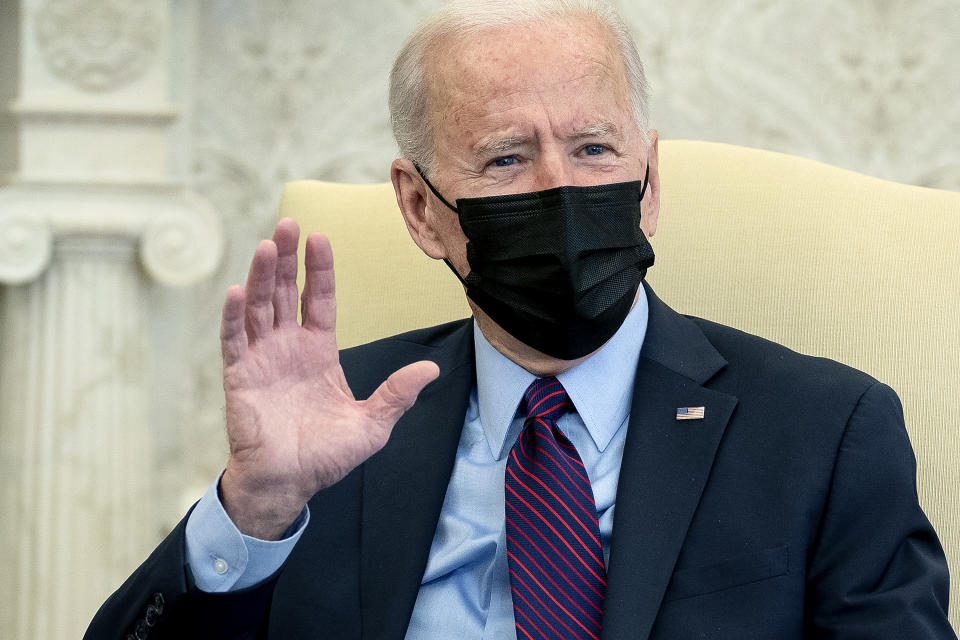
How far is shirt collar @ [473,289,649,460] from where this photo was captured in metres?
1.39

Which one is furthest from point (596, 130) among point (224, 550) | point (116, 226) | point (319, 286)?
point (116, 226)

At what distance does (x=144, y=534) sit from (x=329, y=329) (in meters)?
1.48

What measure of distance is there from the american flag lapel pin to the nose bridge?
0.32 m

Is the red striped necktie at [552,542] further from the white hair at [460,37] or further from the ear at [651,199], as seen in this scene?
the white hair at [460,37]

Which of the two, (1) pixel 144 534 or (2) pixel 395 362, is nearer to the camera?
(2) pixel 395 362

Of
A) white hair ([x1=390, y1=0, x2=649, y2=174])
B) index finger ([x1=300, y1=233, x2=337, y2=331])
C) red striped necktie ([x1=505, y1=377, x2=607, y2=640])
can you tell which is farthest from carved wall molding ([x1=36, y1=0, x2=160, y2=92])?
red striped necktie ([x1=505, y1=377, x2=607, y2=640])

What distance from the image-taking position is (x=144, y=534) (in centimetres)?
250

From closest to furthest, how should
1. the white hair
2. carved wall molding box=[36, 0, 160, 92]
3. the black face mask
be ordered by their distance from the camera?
the black face mask, the white hair, carved wall molding box=[36, 0, 160, 92]

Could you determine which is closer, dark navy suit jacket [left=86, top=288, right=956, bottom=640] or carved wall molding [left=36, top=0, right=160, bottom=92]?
dark navy suit jacket [left=86, top=288, right=956, bottom=640]

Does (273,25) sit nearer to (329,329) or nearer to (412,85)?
(412,85)

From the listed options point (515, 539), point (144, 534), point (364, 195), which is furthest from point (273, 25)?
point (515, 539)

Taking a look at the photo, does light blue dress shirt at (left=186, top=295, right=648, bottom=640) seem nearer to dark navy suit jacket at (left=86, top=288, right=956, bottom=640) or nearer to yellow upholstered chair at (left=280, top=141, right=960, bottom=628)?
A: dark navy suit jacket at (left=86, top=288, right=956, bottom=640)

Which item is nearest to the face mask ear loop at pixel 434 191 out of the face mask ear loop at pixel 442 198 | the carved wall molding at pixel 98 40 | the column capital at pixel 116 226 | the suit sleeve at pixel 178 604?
the face mask ear loop at pixel 442 198

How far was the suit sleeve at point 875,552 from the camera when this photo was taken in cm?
115
